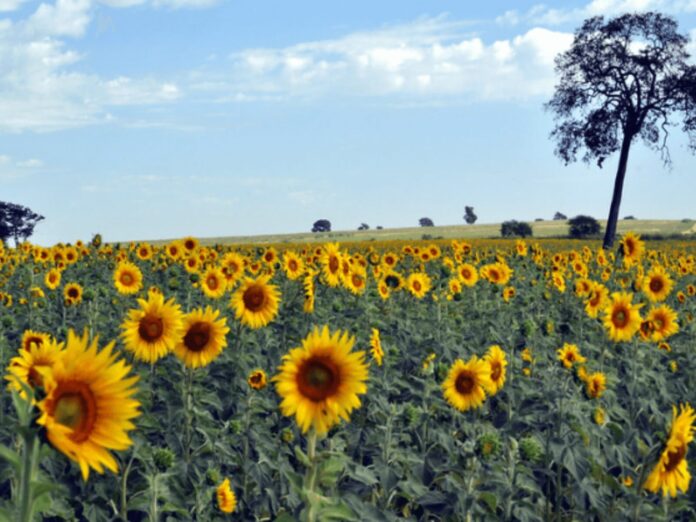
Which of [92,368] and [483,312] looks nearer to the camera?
[92,368]

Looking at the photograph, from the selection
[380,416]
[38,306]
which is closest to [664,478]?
[380,416]

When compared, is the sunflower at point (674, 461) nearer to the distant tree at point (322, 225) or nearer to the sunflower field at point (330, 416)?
the sunflower field at point (330, 416)

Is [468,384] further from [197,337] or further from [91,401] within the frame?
[91,401]

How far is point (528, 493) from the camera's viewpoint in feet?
18.0

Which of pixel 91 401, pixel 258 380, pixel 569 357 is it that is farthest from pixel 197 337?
pixel 91 401

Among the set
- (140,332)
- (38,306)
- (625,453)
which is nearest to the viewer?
(140,332)

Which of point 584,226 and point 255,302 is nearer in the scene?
point 255,302

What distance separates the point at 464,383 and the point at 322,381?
2400 millimetres

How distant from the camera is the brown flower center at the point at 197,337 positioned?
534 centimetres

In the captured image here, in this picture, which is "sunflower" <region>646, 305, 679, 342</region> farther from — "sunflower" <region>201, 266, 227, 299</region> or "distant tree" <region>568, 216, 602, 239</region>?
"distant tree" <region>568, 216, 602, 239</region>

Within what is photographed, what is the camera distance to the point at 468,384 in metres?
5.68

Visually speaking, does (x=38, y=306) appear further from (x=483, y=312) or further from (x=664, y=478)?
(x=664, y=478)

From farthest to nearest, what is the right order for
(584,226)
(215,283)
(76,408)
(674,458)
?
(584,226)
(215,283)
(674,458)
(76,408)

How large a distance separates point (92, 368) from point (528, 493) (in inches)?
159
